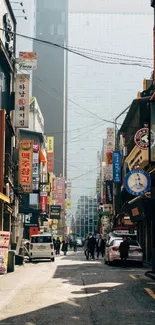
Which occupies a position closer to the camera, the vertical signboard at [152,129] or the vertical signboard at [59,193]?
the vertical signboard at [152,129]

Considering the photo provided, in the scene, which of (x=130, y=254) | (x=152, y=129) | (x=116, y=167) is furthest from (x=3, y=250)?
(x=116, y=167)

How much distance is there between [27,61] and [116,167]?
1970 cm

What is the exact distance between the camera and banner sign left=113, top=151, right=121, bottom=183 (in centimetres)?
5831

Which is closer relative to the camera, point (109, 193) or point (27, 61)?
point (27, 61)

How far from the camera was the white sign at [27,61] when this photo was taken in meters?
43.0

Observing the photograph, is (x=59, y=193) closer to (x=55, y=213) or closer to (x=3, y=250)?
(x=55, y=213)

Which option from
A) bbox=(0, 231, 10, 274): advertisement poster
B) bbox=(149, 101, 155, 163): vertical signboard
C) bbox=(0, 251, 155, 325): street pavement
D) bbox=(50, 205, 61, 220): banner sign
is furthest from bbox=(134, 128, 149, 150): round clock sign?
bbox=(50, 205, 61, 220): banner sign

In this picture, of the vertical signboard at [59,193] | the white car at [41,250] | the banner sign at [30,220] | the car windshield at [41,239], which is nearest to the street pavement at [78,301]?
the white car at [41,250]

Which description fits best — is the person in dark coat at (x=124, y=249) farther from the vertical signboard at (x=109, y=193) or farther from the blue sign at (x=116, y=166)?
the vertical signboard at (x=109, y=193)

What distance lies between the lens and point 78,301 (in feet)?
43.1

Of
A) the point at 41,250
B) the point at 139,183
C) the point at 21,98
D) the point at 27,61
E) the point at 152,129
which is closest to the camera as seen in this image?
the point at 152,129

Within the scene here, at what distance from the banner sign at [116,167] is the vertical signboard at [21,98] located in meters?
21.2

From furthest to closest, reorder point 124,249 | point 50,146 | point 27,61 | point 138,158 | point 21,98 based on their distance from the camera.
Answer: point 50,146, point 27,61, point 138,158, point 21,98, point 124,249

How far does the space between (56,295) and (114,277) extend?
6.09 metres
